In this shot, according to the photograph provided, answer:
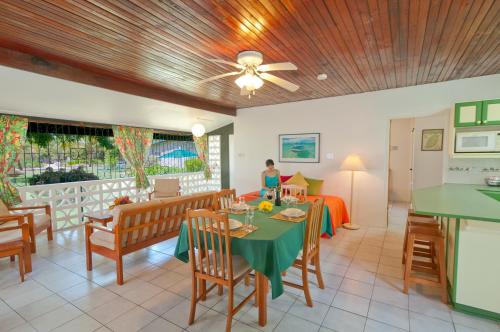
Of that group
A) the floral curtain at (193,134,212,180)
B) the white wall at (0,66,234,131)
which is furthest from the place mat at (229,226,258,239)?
the floral curtain at (193,134,212,180)

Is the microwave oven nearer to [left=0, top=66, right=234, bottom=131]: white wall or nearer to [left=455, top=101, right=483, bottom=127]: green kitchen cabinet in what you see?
[left=455, top=101, right=483, bottom=127]: green kitchen cabinet

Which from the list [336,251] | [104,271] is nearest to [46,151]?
[104,271]

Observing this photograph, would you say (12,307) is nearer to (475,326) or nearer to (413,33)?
(475,326)

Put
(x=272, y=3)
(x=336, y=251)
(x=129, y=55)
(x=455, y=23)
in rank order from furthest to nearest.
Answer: (x=336, y=251)
(x=129, y=55)
(x=455, y=23)
(x=272, y=3)

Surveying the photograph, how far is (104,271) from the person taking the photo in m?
2.99

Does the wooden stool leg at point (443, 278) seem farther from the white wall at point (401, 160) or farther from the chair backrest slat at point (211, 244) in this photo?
the white wall at point (401, 160)

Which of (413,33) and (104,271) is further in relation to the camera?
(104,271)

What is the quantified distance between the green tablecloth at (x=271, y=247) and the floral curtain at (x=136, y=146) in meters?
4.00

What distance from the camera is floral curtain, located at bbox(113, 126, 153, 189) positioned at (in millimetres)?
5409

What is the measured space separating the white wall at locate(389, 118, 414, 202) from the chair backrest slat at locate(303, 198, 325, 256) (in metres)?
5.51

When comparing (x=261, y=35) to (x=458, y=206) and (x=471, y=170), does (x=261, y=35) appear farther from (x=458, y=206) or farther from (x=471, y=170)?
(x=471, y=170)

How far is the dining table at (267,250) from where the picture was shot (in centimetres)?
189

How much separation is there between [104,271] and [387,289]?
11.0 feet

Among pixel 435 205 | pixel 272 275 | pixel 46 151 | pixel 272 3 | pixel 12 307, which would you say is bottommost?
pixel 12 307
